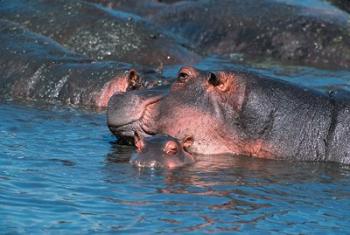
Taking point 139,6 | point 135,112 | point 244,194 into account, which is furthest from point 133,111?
point 139,6

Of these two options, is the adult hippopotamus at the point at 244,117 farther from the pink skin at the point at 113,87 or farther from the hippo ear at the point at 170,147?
the pink skin at the point at 113,87

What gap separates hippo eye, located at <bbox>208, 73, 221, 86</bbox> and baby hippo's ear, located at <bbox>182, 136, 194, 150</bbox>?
0.48 metres

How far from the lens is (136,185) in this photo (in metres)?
8.38

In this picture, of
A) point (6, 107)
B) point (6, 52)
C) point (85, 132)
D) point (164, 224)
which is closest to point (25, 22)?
point (6, 52)

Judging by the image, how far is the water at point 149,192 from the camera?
24.4 ft

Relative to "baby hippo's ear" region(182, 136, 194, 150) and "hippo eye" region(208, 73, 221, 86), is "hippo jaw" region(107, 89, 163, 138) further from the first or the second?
"hippo eye" region(208, 73, 221, 86)

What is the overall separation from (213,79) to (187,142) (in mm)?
547

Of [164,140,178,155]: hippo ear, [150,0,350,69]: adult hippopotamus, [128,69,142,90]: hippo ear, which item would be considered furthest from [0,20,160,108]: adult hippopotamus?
[150,0,350,69]: adult hippopotamus

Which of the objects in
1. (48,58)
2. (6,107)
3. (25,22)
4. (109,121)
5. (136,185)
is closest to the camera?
(136,185)

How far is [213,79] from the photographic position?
9.45 metres

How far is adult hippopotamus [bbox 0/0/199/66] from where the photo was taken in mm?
14188

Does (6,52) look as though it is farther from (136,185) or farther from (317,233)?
(317,233)

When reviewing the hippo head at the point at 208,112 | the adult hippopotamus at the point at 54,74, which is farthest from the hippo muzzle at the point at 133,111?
the adult hippopotamus at the point at 54,74

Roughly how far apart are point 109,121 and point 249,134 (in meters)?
1.16
